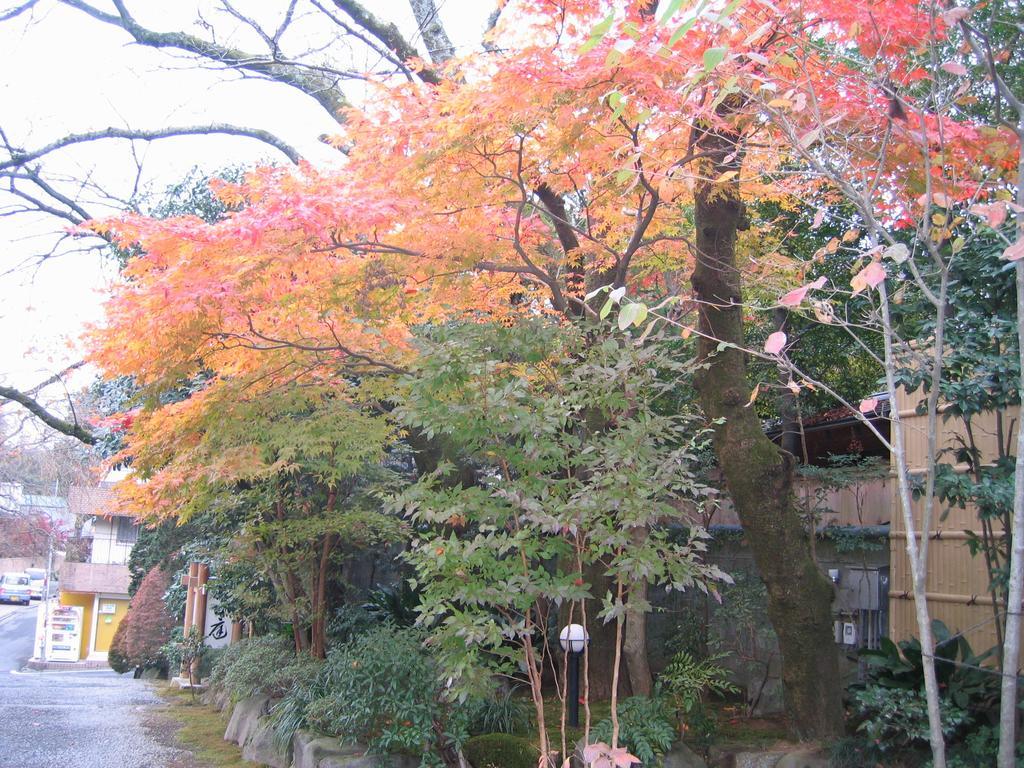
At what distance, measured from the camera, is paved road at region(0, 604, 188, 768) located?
8898 mm

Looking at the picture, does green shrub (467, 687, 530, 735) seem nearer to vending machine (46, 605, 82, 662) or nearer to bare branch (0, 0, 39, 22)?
bare branch (0, 0, 39, 22)

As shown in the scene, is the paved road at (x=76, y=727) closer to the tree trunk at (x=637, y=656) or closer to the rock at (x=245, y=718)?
the rock at (x=245, y=718)

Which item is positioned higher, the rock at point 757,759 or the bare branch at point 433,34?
the bare branch at point 433,34

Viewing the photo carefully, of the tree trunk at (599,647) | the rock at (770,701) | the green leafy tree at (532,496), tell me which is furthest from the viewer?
the tree trunk at (599,647)

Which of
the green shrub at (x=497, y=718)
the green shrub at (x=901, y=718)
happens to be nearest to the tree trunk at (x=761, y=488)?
the green shrub at (x=901, y=718)

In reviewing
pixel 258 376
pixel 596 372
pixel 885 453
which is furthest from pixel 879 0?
pixel 885 453

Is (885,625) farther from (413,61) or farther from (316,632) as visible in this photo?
(413,61)

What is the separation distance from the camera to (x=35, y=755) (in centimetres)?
885

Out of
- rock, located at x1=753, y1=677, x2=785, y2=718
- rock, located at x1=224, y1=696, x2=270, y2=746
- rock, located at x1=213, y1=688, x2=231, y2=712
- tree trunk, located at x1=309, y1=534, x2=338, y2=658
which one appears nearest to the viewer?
rock, located at x1=753, y1=677, x2=785, y2=718

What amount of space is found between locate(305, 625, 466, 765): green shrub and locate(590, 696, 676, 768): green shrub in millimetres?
1247

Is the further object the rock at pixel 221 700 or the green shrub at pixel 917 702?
the rock at pixel 221 700

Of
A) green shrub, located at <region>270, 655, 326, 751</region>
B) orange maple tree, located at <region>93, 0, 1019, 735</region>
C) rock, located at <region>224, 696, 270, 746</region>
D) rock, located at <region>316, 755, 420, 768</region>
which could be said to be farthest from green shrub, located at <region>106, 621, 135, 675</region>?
rock, located at <region>316, 755, 420, 768</region>

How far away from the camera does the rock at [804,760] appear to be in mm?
6738

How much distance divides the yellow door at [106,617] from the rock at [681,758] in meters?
31.4
